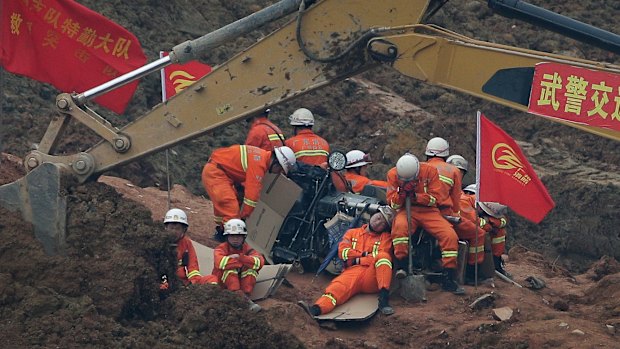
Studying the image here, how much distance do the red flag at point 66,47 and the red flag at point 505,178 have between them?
4281 millimetres

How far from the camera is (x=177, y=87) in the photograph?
19875 mm

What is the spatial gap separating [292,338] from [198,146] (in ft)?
36.7

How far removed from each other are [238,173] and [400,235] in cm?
232

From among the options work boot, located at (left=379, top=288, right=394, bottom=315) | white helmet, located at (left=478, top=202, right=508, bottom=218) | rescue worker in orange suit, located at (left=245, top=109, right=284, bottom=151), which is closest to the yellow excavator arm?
work boot, located at (left=379, top=288, right=394, bottom=315)

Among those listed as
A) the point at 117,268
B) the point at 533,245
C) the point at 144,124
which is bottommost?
the point at 533,245

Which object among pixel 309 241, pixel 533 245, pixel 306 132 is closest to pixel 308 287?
pixel 309 241

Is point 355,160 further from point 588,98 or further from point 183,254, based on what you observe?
point 588,98

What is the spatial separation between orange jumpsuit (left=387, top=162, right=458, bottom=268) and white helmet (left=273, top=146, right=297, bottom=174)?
1.50m

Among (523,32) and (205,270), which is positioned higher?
(523,32)

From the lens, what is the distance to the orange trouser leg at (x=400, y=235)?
17.2m

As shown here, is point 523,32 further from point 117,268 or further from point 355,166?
point 117,268

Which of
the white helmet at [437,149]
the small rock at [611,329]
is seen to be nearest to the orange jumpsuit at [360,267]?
the white helmet at [437,149]

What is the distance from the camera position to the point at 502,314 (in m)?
16.8

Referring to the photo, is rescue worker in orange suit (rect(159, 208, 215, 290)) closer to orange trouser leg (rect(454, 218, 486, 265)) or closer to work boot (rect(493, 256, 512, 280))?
orange trouser leg (rect(454, 218, 486, 265))
